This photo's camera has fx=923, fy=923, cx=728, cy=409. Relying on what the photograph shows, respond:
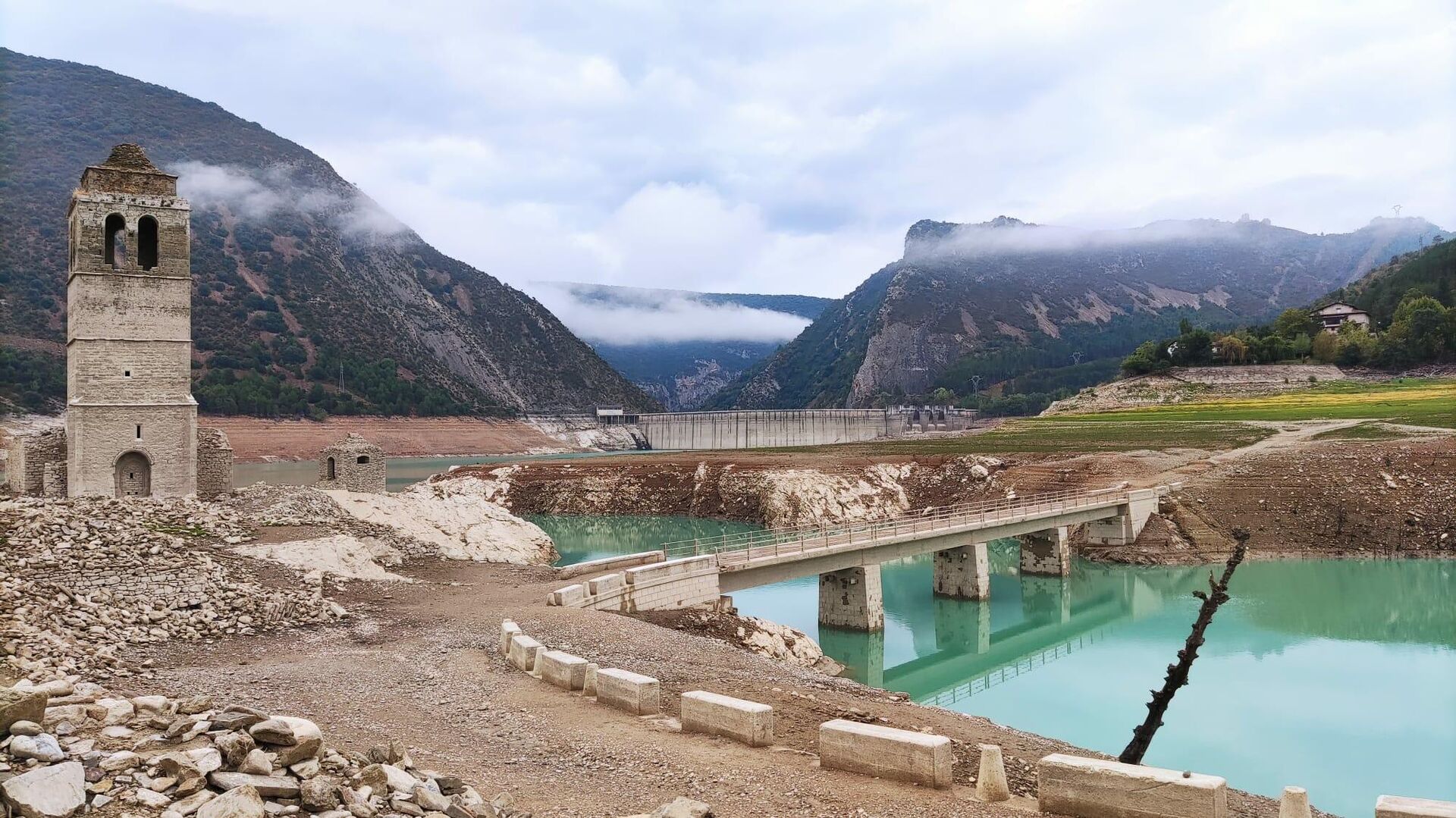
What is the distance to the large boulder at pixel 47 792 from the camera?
6586mm

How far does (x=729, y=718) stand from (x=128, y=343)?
2855cm

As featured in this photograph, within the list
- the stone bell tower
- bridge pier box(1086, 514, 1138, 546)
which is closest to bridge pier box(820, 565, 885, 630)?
bridge pier box(1086, 514, 1138, 546)

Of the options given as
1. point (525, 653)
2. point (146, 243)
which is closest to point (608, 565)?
point (525, 653)

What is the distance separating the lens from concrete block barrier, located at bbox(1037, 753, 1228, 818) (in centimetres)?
877

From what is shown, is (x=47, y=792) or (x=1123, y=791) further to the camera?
(x=1123, y=791)

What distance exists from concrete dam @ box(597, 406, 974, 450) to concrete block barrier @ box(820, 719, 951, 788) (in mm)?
139588

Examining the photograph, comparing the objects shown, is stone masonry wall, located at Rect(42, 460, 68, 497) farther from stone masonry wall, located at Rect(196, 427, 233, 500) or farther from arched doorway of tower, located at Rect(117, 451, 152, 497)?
stone masonry wall, located at Rect(196, 427, 233, 500)

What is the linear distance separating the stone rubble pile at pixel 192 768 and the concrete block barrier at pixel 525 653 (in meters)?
6.63

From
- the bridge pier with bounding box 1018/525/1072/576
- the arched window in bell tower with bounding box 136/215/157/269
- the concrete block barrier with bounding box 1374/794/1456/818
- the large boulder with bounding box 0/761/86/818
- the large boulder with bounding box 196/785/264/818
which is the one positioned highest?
the arched window in bell tower with bounding box 136/215/157/269

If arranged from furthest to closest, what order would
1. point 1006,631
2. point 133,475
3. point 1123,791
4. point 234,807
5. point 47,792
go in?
point 1006,631, point 133,475, point 1123,791, point 234,807, point 47,792

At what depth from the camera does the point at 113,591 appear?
59.9 ft

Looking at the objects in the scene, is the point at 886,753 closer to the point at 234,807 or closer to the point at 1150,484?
the point at 234,807

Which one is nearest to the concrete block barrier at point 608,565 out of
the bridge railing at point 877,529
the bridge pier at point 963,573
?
the bridge railing at point 877,529

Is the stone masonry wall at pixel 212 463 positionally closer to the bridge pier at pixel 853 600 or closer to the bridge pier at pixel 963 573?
the bridge pier at pixel 853 600
